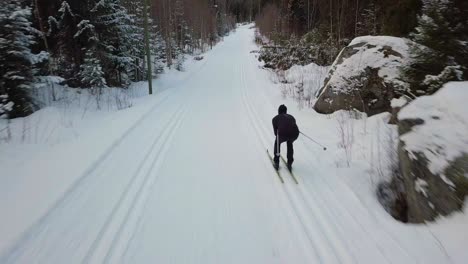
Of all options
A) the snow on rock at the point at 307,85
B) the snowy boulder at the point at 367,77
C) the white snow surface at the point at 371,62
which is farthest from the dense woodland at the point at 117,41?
the snow on rock at the point at 307,85

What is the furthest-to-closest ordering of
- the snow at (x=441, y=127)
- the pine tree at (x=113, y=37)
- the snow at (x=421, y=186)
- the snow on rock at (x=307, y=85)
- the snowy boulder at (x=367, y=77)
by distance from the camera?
1. the pine tree at (x=113, y=37)
2. the snow on rock at (x=307, y=85)
3. the snowy boulder at (x=367, y=77)
4. the snow at (x=421, y=186)
5. the snow at (x=441, y=127)

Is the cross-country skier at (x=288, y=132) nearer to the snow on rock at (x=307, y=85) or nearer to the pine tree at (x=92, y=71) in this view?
the snow on rock at (x=307, y=85)

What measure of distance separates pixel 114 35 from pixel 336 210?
1427 centimetres

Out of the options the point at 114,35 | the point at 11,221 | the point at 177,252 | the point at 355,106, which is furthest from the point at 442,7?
the point at 114,35

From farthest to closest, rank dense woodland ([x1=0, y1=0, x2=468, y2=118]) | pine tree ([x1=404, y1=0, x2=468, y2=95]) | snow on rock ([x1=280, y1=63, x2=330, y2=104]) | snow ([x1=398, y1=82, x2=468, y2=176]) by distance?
snow on rock ([x1=280, y1=63, x2=330, y2=104]) < dense woodland ([x1=0, y1=0, x2=468, y2=118]) < pine tree ([x1=404, y1=0, x2=468, y2=95]) < snow ([x1=398, y1=82, x2=468, y2=176])

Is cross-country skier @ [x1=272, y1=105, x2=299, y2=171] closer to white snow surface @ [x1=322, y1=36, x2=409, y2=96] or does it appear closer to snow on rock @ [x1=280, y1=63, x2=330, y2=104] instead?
white snow surface @ [x1=322, y1=36, x2=409, y2=96]

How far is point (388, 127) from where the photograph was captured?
24.4 ft

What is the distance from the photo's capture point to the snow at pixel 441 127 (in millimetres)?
3902

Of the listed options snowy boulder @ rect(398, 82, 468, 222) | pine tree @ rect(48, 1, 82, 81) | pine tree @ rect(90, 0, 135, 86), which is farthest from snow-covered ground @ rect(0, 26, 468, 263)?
pine tree @ rect(90, 0, 135, 86)

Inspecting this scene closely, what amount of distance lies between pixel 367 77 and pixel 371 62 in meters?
0.49

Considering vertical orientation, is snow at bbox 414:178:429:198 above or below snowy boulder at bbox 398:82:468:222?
below

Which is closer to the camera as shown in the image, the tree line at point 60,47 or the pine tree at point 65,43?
the tree line at point 60,47

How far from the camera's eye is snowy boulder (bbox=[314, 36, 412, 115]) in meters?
8.63

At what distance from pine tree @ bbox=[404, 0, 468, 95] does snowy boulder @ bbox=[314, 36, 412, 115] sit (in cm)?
146
